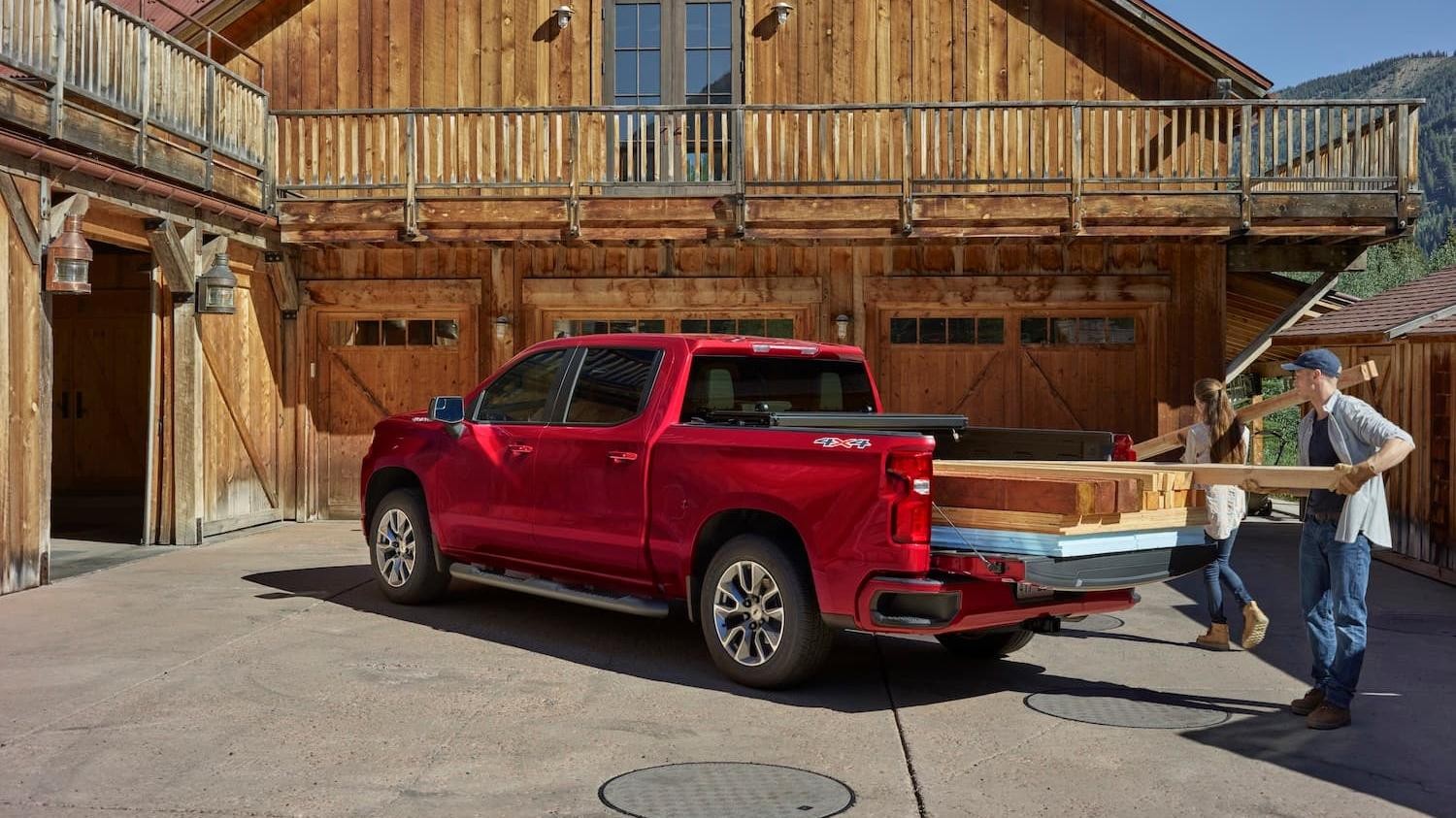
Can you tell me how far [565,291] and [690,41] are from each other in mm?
3386

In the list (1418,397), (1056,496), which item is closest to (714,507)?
(1056,496)

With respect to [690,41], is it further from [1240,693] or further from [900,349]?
[1240,693]

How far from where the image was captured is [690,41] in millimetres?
16953

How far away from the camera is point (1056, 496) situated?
643 cm

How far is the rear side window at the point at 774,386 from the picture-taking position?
8.28m

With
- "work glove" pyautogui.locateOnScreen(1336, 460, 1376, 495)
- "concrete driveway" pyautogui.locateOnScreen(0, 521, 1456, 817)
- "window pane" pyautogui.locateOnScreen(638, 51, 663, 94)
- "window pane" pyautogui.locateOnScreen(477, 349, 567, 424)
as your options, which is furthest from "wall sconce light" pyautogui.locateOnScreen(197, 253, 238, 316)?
"work glove" pyautogui.locateOnScreen(1336, 460, 1376, 495)

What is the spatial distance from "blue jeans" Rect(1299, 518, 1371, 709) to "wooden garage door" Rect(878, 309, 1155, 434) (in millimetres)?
9217

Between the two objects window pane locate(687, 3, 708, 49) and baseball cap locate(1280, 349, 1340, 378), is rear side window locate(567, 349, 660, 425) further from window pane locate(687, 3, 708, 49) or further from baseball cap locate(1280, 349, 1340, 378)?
window pane locate(687, 3, 708, 49)

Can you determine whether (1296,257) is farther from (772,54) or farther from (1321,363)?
(1321,363)

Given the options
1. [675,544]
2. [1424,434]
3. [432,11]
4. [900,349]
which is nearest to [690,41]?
[432,11]

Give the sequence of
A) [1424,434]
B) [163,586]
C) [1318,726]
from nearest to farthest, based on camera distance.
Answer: [1318,726]
[163,586]
[1424,434]

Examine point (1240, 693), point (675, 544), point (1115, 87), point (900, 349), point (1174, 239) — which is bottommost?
point (1240, 693)

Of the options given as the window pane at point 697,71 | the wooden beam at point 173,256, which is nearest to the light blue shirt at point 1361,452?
the wooden beam at point 173,256

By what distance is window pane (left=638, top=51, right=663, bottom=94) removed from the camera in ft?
55.7
